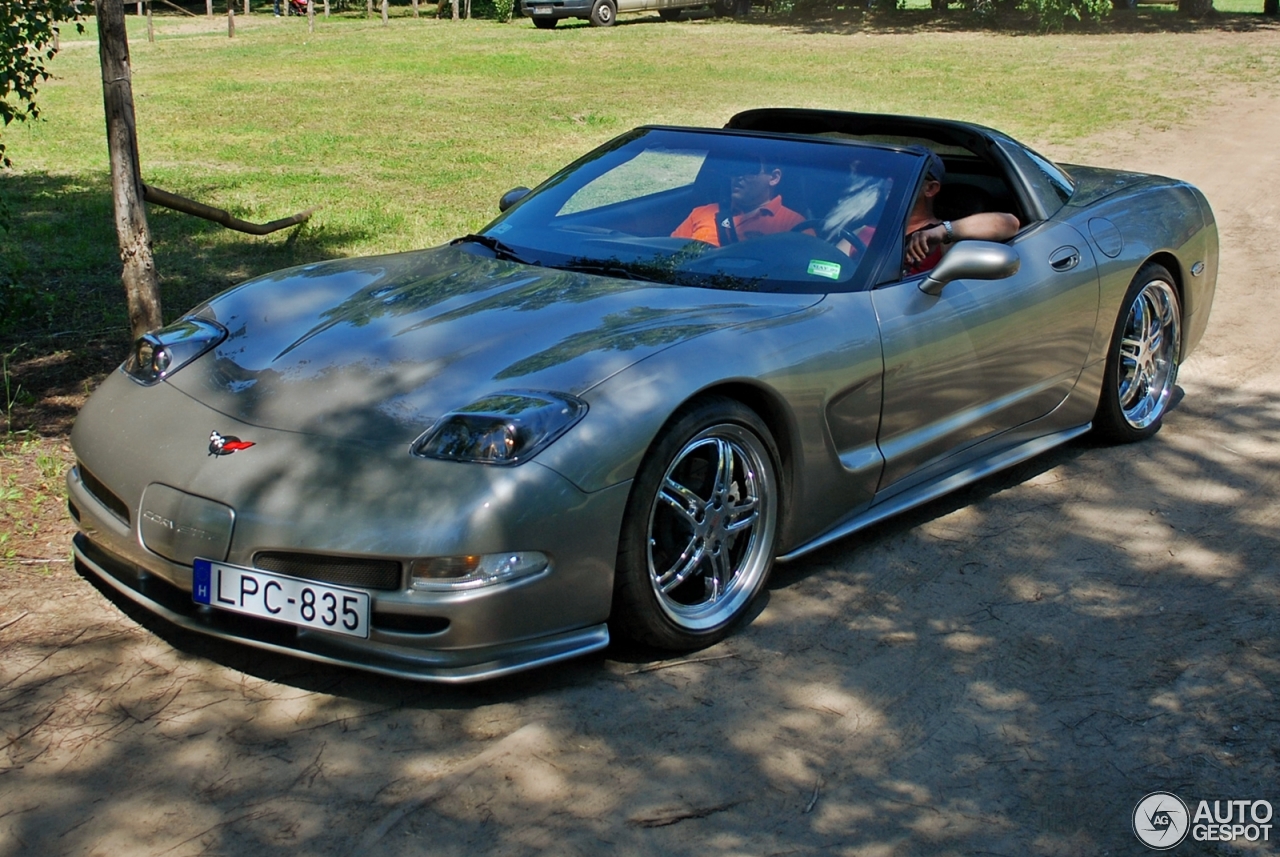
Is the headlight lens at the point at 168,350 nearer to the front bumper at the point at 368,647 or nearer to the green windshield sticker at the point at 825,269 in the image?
the front bumper at the point at 368,647

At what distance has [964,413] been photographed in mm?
4863

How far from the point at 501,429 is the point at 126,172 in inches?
124

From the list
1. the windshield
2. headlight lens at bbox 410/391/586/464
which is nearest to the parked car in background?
the windshield

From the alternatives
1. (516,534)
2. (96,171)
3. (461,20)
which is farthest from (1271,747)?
(461,20)

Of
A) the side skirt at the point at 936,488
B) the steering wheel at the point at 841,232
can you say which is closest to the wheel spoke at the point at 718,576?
the side skirt at the point at 936,488

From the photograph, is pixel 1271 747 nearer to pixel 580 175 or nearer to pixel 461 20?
pixel 580 175

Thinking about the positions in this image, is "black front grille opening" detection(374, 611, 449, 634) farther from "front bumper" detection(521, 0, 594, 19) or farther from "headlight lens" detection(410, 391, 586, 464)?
"front bumper" detection(521, 0, 594, 19)

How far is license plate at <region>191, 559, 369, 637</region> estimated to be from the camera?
134 inches

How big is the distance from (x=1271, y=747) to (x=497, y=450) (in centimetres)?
212

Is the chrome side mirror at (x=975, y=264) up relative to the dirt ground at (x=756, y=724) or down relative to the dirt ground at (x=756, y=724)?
up

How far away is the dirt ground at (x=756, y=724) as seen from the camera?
3.05 metres

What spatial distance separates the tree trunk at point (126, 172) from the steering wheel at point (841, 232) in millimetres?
2846

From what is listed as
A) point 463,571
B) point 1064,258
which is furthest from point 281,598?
point 1064,258

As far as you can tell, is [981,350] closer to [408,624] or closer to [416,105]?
[408,624]
